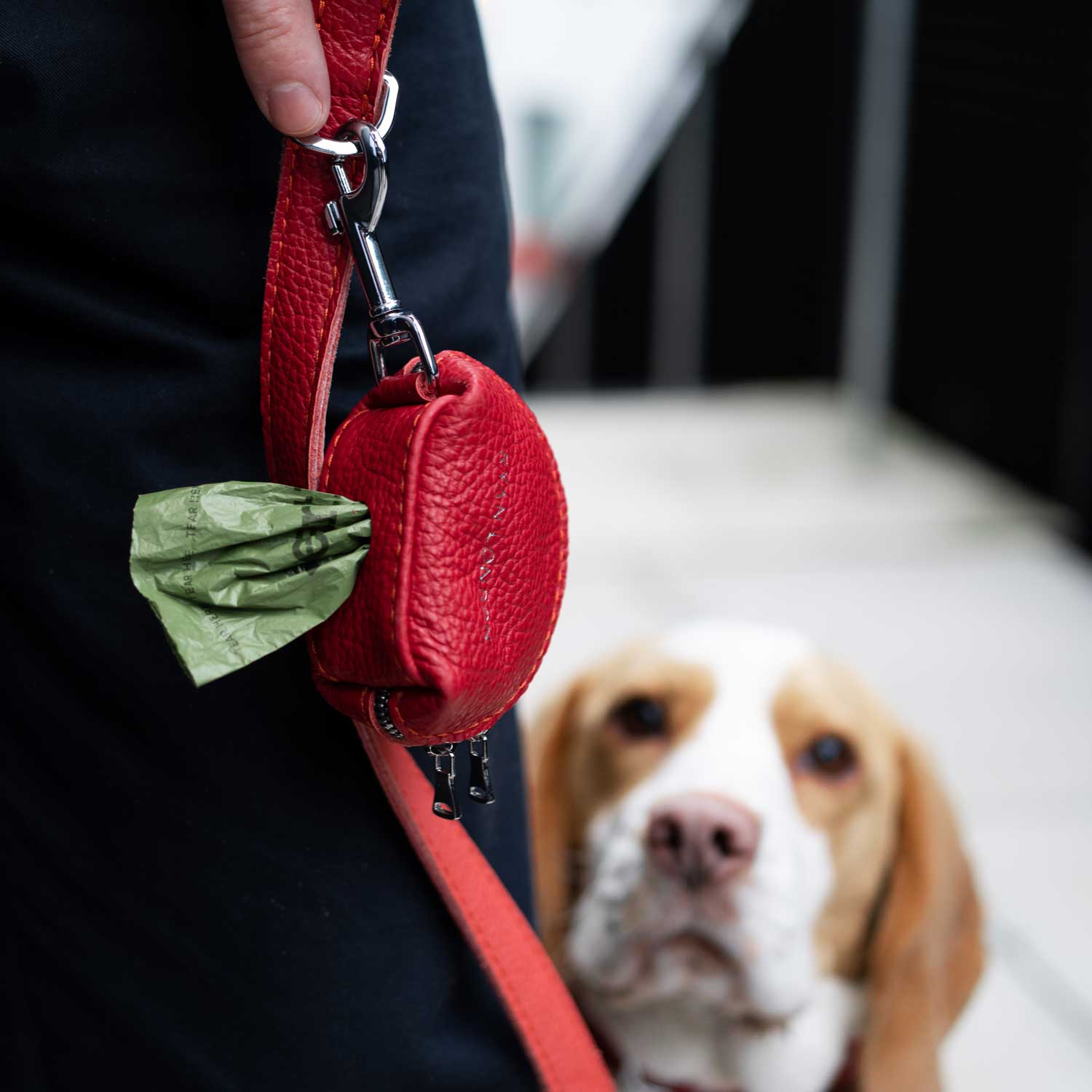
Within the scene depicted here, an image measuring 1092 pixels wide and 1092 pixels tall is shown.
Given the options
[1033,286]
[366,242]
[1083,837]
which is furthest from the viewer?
[1033,286]

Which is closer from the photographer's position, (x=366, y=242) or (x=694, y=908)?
(x=366, y=242)

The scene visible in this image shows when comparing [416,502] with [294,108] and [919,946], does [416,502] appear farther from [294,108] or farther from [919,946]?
[919,946]

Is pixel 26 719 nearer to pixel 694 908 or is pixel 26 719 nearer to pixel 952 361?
pixel 694 908

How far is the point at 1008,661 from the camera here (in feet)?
8.96

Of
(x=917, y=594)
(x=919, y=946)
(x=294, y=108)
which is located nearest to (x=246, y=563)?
(x=294, y=108)

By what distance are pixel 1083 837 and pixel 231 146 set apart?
1.86 m

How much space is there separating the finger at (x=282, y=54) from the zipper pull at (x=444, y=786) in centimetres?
29

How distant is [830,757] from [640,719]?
193mm

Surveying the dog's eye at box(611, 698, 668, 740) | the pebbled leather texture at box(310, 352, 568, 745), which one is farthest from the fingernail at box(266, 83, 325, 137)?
the dog's eye at box(611, 698, 668, 740)

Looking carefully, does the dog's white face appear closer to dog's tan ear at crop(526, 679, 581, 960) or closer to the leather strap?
dog's tan ear at crop(526, 679, 581, 960)

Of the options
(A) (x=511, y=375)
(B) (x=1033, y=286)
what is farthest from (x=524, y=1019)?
(B) (x=1033, y=286)

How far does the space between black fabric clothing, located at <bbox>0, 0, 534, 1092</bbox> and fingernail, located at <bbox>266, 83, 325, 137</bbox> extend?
0.20 feet

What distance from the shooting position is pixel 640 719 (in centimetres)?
128

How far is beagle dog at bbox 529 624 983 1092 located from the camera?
3.57 ft
